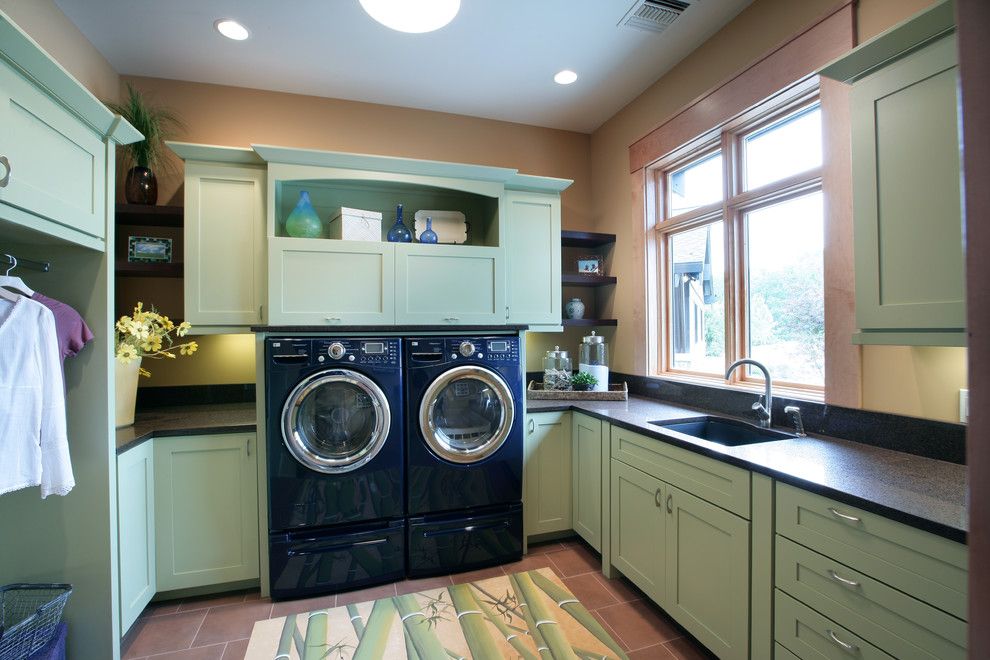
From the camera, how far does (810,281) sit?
2104 mm

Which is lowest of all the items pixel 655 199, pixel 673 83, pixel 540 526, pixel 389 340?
pixel 540 526

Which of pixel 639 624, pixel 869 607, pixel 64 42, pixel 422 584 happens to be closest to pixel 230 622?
pixel 422 584

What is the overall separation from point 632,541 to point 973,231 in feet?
7.07

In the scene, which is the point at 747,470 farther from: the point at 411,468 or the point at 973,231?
the point at 411,468

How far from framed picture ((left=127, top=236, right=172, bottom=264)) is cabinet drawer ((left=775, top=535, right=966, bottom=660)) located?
3230 mm

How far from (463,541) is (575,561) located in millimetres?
666

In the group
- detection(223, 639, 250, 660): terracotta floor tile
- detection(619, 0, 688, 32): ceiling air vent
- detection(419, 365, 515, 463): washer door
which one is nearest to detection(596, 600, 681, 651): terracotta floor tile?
detection(419, 365, 515, 463): washer door

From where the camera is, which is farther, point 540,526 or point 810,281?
point 540,526

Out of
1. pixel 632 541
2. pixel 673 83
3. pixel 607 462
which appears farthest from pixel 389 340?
pixel 673 83

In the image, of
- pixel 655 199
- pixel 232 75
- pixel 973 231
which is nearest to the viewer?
pixel 973 231

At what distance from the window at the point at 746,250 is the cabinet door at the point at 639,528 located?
880 millimetres

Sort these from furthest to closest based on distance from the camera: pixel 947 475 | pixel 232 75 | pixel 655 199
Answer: pixel 655 199
pixel 232 75
pixel 947 475

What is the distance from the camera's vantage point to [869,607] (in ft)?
3.92

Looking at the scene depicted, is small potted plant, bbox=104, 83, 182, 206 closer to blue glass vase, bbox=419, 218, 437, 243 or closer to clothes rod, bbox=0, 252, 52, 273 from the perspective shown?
clothes rod, bbox=0, 252, 52, 273
